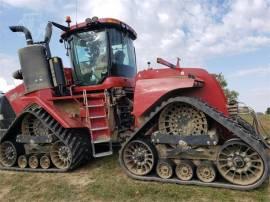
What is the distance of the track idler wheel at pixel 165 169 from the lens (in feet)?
17.9

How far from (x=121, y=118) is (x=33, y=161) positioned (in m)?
2.36

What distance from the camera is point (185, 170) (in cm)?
533

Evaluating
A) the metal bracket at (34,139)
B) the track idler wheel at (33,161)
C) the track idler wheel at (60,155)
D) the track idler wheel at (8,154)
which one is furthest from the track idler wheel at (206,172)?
the track idler wheel at (8,154)

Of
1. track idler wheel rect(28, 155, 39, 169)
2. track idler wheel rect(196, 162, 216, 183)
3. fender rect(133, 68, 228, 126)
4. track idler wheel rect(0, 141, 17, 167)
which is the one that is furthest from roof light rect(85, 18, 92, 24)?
track idler wheel rect(196, 162, 216, 183)

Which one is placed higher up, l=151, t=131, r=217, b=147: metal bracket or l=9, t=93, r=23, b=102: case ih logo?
l=9, t=93, r=23, b=102: case ih logo

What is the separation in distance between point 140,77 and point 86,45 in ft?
6.26

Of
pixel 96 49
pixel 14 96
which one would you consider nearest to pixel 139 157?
pixel 96 49

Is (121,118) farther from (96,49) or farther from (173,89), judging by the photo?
(173,89)

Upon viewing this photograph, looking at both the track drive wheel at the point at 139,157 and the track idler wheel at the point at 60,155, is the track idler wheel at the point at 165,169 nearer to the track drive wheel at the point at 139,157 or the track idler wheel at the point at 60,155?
the track drive wheel at the point at 139,157

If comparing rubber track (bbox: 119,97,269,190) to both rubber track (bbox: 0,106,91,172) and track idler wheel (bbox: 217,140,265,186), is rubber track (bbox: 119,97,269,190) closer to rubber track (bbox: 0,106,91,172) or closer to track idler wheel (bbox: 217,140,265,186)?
track idler wheel (bbox: 217,140,265,186)

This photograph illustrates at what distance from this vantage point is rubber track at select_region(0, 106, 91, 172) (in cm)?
659

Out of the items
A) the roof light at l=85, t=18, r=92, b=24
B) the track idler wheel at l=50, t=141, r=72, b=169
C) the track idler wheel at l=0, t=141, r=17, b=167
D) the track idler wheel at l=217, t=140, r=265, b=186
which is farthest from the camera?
the track idler wheel at l=0, t=141, r=17, b=167

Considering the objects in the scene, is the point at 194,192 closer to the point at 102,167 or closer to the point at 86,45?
the point at 102,167

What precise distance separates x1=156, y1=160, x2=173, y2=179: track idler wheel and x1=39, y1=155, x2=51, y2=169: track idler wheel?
2.81 m
